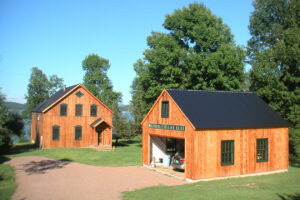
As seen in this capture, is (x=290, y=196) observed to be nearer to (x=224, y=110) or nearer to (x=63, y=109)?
(x=224, y=110)

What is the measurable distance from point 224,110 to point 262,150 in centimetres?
391

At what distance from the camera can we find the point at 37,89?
214 ft

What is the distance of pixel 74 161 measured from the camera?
88.3ft

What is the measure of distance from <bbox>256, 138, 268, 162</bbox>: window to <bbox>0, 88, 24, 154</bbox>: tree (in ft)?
71.3

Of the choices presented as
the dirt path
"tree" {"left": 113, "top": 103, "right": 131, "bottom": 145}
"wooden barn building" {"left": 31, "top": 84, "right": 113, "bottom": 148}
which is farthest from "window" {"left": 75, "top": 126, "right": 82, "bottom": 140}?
the dirt path

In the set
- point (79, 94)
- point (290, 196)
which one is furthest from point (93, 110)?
point (290, 196)

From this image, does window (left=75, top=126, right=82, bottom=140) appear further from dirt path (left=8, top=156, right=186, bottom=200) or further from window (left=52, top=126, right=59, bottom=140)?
dirt path (left=8, top=156, right=186, bottom=200)

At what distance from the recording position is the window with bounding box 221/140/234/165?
19.5m

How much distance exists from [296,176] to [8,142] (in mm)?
27384

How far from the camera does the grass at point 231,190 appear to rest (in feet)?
46.2

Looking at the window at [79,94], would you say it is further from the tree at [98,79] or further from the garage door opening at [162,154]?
the tree at [98,79]

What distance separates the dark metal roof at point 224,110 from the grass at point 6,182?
36.1 feet

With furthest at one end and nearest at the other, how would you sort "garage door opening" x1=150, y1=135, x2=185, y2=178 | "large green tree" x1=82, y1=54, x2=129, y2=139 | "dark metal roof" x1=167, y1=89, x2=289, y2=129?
"large green tree" x1=82, y1=54, x2=129, y2=139, "garage door opening" x1=150, y1=135, x2=185, y2=178, "dark metal roof" x1=167, y1=89, x2=289, y2=129

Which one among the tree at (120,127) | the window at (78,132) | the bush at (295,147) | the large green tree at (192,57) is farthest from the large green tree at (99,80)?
the bush at (295,147)
